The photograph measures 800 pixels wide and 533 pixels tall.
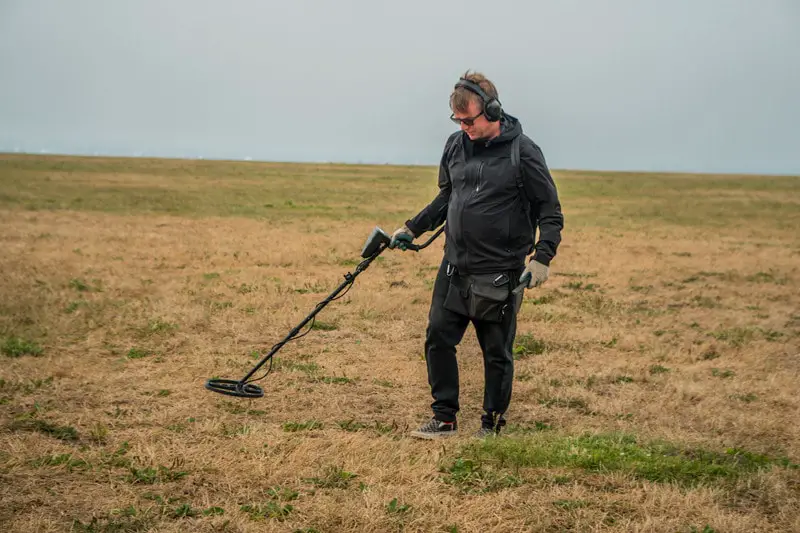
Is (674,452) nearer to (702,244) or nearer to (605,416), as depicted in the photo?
(605,416)

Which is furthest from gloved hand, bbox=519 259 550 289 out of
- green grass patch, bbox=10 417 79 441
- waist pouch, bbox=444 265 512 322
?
green grass patch, bbox=10 417 79 441

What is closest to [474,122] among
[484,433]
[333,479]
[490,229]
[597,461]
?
[490,229]

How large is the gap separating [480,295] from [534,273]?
0.44 meters

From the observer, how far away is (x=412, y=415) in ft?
23.9

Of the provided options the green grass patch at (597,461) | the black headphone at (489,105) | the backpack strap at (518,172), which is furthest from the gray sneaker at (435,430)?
the black headphone at (489,105)

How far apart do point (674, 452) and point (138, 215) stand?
77.2 feet

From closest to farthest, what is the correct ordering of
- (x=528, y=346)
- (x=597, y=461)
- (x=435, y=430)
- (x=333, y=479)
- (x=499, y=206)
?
(x=333, y=479) → (x=597, y=461) → (x=499, y=206) → (x=435, y=430) → (x=528, y=346)

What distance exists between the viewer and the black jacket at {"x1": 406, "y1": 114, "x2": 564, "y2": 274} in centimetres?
584

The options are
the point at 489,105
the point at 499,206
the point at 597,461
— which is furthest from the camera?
the point at 499,206

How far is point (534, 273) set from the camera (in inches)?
232

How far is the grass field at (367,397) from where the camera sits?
4.79 meters

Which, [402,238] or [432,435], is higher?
[402,238]

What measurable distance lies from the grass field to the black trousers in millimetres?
406

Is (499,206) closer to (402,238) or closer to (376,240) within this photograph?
(402,238)
